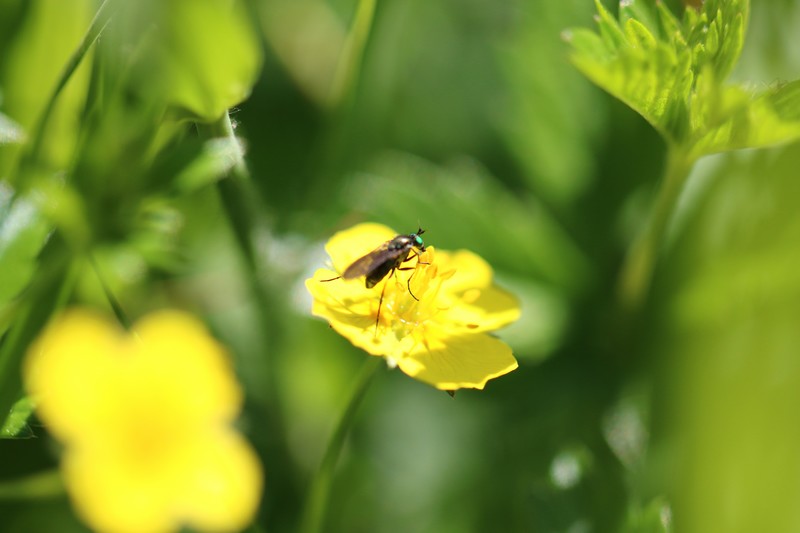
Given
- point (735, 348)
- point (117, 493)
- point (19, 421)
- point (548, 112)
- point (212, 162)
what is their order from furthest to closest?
point (548, 112)
point (735, 348)
point (212, 162)
point (19, 421)
point (117, 493)

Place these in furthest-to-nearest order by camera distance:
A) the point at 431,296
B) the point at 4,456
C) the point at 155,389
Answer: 1. the point at 4,456
2. the point at 431,296
3. the point at 155,389

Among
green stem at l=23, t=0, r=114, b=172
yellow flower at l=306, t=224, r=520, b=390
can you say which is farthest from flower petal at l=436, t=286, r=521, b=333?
green stem at l=23, t=0, r=114, b=172

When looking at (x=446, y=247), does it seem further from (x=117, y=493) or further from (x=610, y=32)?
(x=117, y=493)

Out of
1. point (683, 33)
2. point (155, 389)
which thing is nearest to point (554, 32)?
point (683, 33)

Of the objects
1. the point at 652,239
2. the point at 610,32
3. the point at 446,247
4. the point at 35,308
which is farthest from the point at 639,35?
the point at 35,308

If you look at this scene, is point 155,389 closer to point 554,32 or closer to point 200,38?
point 200,38

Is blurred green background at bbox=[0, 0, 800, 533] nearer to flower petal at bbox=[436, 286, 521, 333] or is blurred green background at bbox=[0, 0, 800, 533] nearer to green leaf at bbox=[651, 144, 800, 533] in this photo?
green leaf at bbox=[651, 144, 800, 533]

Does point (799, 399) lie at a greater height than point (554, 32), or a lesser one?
lesser

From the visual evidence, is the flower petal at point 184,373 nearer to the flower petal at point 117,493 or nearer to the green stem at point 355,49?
the flower petal at point 117,493
